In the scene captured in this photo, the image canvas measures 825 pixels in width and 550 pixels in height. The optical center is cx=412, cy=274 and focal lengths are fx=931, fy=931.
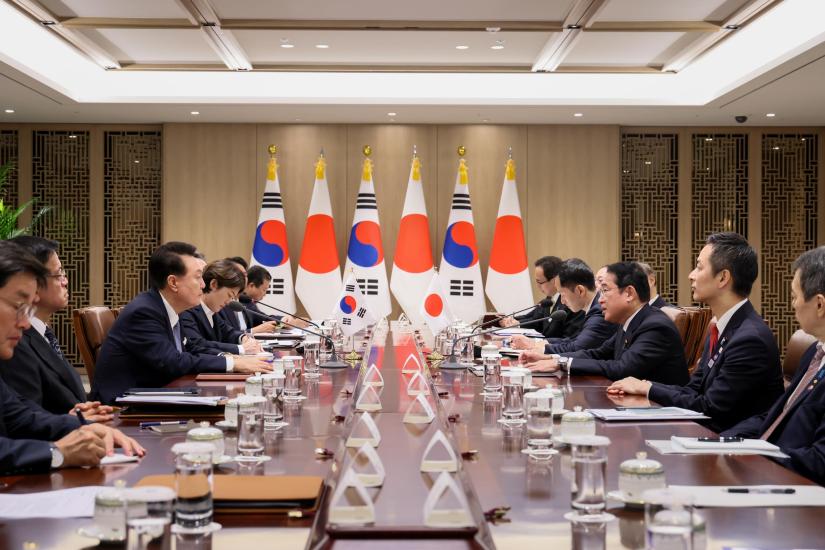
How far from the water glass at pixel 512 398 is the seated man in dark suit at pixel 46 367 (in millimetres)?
1311

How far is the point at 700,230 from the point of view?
1037cm

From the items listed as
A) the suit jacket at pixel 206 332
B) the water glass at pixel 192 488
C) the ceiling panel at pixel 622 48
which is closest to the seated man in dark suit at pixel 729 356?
the water glass at pixel 192 488

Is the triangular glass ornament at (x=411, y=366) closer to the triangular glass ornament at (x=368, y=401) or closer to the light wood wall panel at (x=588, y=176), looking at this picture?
the triangular glass ornament at (x=368, y=401)

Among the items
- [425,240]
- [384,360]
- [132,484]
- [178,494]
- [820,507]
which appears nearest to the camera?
[178,494]

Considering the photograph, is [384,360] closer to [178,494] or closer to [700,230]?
[178,494]

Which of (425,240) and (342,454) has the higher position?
(425,240)

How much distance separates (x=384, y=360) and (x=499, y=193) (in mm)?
5626

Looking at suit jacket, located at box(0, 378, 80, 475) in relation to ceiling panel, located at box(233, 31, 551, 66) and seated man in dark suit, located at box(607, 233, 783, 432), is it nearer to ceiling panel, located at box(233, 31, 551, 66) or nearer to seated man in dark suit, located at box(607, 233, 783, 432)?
seated man in dark suit, located at box(607, 233, 783, 432)

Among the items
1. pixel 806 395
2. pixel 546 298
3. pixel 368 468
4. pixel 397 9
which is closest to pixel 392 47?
pixel 397 9

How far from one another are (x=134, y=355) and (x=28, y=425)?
4.98 feet

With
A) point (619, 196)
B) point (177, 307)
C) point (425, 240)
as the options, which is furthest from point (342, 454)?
point (619, 196)

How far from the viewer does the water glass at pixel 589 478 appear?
1796 millimetres

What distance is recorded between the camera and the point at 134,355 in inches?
168

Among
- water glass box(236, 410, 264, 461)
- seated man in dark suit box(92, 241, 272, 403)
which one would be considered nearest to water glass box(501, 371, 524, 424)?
water glass box(236, 410, 264, 461)
